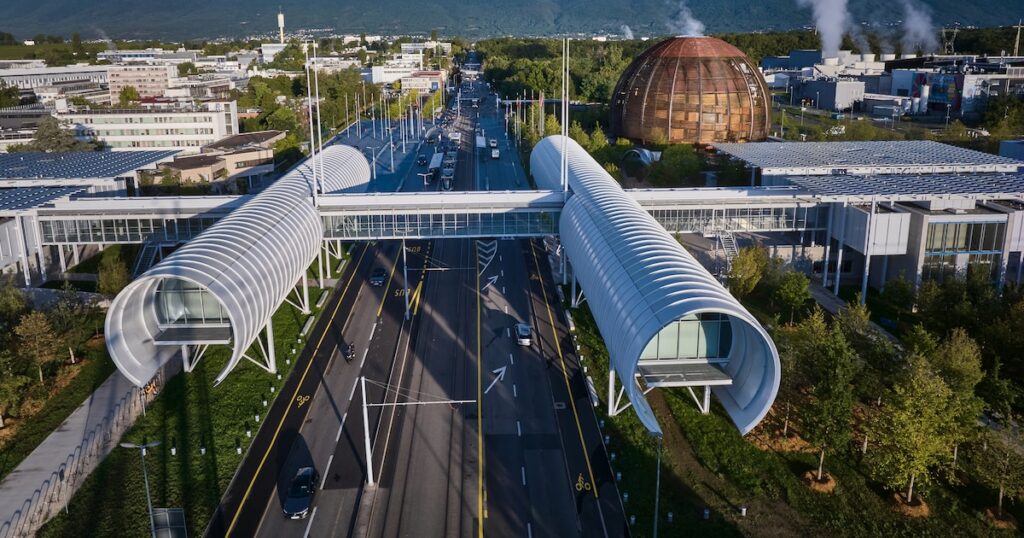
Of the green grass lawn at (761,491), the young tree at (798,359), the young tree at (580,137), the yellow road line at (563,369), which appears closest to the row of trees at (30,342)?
the yellow road line at (563,369)

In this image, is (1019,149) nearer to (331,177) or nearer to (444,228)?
(444,228)

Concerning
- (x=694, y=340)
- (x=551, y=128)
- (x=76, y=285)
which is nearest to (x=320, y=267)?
(x=76, y=285)

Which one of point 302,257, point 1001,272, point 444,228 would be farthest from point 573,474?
point 1001,272

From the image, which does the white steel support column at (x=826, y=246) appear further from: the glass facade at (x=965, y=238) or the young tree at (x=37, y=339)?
the young tree at (x=37, y=339)

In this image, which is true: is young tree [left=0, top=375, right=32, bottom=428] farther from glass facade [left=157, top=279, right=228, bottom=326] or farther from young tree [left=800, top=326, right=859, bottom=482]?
young tree [left=800, top=326, right=859, bottom=482]

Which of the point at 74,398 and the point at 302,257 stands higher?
the point at 302,257

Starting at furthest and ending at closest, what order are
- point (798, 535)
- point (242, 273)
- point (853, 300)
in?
point (853, 300)
point (242, 273)
point (798, 535)

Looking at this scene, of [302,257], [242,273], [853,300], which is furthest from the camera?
[853,300]

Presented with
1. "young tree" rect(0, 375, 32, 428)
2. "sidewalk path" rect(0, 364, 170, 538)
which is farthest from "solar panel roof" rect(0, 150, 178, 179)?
"sidewalk path" rect(0, 364, 170, 538)

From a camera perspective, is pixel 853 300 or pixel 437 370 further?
pixel 853 300
